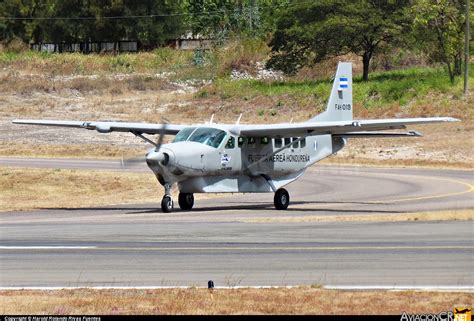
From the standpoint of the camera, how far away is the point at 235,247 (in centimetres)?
2230

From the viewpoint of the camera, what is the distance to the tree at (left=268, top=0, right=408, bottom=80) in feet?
242

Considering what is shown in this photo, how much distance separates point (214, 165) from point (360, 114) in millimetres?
34604

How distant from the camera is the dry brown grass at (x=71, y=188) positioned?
127 ft

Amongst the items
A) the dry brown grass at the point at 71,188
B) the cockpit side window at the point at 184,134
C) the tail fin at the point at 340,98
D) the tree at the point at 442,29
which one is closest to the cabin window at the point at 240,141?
the cockpit side window at the point at 184,134

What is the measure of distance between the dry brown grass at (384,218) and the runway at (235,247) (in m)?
0.30

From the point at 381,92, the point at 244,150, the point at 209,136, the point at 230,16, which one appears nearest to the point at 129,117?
the point at 381,92

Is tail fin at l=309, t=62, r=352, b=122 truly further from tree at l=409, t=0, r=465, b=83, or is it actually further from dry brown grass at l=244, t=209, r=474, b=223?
tree at l=409, t=0, r=465, b=83

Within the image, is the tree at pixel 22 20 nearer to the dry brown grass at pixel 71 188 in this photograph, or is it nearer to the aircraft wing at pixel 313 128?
the dry brown grass at pixel 71 188

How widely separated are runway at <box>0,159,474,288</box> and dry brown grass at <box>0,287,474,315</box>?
97cm

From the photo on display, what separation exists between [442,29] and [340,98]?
33955 mm

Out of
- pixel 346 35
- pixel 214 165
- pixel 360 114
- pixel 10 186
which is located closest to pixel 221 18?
pixel 346 35

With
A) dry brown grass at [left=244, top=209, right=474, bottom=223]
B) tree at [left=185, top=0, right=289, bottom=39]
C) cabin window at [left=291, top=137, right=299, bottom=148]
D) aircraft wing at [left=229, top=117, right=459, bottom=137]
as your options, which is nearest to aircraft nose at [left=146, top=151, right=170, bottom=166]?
dry brown grass at [left=244, top=209, right=474, bottom=223]

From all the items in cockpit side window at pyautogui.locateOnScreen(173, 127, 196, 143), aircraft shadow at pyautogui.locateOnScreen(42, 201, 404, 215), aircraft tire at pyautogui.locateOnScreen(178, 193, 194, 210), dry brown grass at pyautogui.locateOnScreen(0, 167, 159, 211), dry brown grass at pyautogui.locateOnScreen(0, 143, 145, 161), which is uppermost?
cockpit side window at pyautogui.locateOnScreen(173, 127, 196, 143)

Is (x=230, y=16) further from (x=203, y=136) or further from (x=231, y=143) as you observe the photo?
(x=203, y=136)
